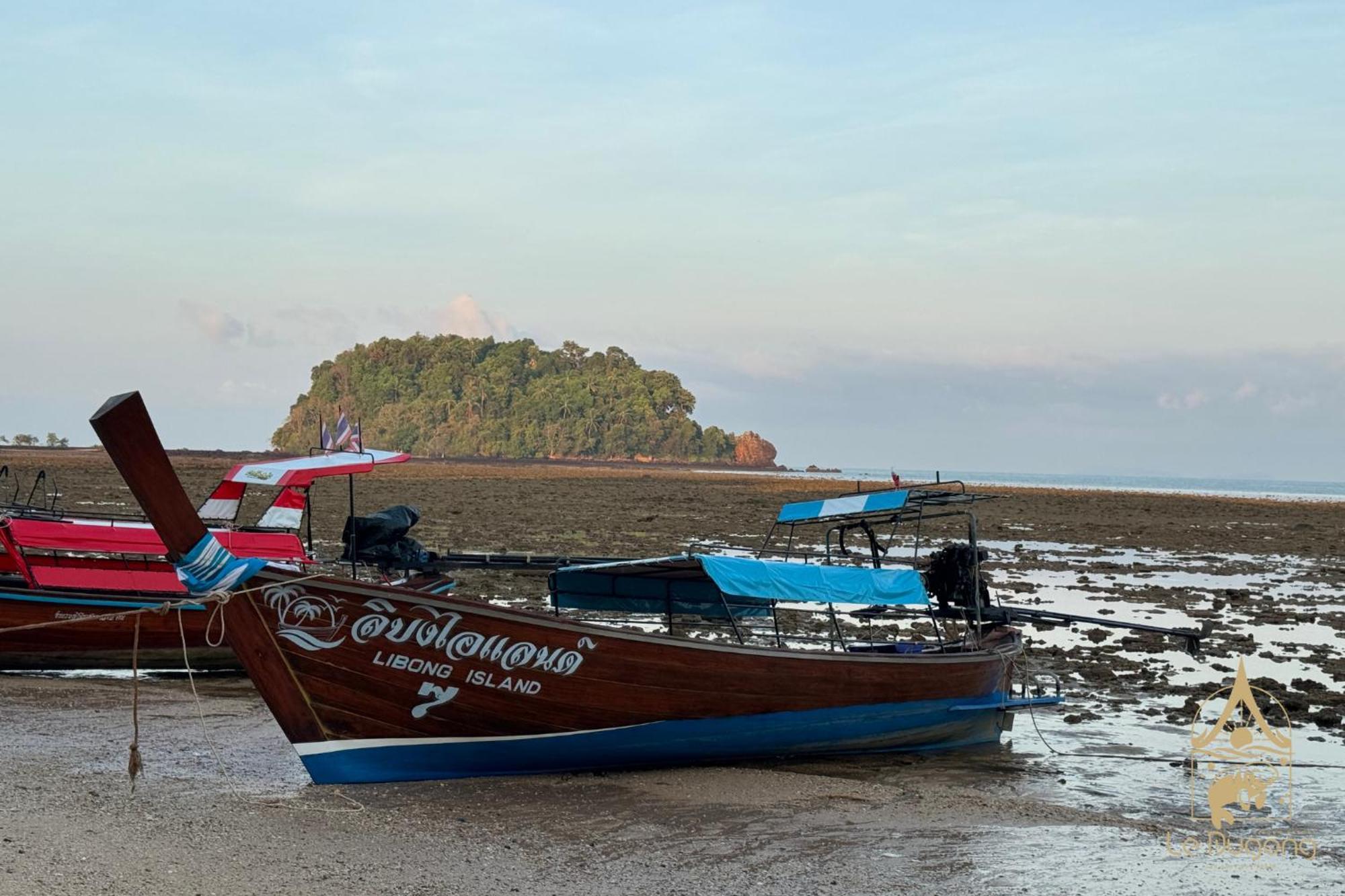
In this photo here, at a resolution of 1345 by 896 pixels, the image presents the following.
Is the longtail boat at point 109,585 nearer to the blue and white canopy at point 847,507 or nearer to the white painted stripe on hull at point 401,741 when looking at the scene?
the white painted stripe on hull at point 401,741

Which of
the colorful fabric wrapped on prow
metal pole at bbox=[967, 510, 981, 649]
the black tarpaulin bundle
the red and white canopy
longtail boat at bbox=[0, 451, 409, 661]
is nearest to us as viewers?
the colorful fabric wrapped on prow

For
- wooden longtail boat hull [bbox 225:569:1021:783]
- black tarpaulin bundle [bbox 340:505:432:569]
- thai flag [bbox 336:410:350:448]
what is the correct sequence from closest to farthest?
wooden longtail boat hull [bbox 225:569:1021:783]
thai flag [bbox 336:410:350:448]
black tarpaulin bundle [bbox 340:505:432:569]

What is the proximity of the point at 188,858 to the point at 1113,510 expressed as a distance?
52.0 meters

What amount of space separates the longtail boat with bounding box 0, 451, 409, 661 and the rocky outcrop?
138688 mm

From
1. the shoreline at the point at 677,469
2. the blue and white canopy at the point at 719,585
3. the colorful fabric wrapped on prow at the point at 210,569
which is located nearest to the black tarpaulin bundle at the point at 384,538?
the blue and white canopy at the point at 719,585

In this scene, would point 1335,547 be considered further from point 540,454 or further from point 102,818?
point 540,454

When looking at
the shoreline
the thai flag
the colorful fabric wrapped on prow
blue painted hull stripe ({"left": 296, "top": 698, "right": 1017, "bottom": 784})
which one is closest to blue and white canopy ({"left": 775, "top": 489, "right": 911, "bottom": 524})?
blue painted hull stripe ({"left": 296, "top": 698, "right": 1017, "bottom": 784})

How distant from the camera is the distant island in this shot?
13838 cm

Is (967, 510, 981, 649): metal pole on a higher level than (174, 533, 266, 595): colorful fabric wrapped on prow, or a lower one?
lower

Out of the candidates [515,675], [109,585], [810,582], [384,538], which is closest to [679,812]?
[515,675]

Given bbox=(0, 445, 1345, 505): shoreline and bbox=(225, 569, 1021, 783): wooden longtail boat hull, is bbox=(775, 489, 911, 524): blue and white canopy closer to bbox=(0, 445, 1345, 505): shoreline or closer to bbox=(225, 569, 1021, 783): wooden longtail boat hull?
bbox=(225, 569, 1021, 783): wooden longtail boat hull

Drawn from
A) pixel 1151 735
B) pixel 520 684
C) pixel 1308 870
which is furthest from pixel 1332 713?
pixel 520 684

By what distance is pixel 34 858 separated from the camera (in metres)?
7.02

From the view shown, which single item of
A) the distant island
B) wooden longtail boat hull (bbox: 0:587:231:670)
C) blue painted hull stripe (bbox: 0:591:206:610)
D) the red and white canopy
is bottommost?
wooden longtail boat hull (bbox: 0:587:231:670)
